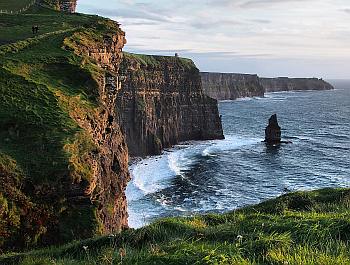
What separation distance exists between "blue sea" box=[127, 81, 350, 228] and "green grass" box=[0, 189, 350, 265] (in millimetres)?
16488

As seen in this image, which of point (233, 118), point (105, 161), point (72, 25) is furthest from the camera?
point (233, 118)

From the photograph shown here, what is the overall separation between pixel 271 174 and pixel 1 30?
4083 cm

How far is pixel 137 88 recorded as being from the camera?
87.1 meters

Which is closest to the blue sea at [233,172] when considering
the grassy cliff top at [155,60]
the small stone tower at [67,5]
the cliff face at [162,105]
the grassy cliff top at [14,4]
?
the cliff face at [162,105]

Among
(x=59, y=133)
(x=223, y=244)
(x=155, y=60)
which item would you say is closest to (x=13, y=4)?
(x=155, y=60)

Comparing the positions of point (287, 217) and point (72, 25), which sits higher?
point (72, 25)

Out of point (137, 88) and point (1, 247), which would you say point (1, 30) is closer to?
point (1, 247)

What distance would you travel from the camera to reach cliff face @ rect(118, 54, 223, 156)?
82.6 meters

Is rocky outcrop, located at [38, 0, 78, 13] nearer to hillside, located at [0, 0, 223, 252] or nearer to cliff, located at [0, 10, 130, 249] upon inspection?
hillside, located at [0, 0, 223, 252]

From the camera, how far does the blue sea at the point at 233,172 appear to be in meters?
47.0

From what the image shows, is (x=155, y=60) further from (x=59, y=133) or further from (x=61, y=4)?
(x=59, y=133)

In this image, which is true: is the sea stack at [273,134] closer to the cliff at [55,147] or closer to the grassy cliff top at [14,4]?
the grassy cliff top at [14,4]

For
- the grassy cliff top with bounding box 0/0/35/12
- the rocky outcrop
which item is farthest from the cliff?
the rocky outcrop

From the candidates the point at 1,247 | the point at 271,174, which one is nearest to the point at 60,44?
the point at 1,247
